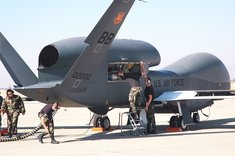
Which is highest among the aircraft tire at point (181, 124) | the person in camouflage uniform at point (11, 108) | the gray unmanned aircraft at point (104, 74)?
the gray unmanned aircraft at point (104, 74)

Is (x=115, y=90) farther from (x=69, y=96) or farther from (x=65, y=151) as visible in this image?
(x=65, y=151)

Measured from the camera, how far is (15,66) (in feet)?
54.1

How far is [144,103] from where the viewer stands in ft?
57.6

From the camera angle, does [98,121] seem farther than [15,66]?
Yes

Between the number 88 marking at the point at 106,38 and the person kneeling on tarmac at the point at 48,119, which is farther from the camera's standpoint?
the person kneeling on tarmac at the point at 48,119

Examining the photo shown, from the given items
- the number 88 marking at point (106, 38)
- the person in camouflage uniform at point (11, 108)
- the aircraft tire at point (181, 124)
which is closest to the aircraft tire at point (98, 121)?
the aircraft tire at point (181, 124)

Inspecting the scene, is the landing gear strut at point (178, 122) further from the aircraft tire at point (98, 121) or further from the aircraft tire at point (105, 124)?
the aircraft tire at point (98, 121)

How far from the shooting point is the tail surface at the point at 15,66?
16359mm

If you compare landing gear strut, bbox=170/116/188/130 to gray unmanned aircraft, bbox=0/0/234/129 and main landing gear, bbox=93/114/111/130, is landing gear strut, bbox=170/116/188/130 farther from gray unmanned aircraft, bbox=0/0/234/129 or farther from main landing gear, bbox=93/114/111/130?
main landing gear, bbox=93/114/111/130

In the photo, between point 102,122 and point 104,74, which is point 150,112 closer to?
point 104,74

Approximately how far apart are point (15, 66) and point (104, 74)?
10.4ft

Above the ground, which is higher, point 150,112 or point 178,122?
point 150,112

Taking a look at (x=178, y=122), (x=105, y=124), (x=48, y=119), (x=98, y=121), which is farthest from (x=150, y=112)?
(x=48, y=119)

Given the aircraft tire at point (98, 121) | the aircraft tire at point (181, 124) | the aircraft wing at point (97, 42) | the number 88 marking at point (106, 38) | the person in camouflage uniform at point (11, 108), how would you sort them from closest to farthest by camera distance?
the aircraft wing at point (97, 42), the number 88 marking at point (106, 38), the person in camouflage uniform at point (11, 108), the aircraft tire at point (181, 124), the aircraft tire at point (98, 121)
